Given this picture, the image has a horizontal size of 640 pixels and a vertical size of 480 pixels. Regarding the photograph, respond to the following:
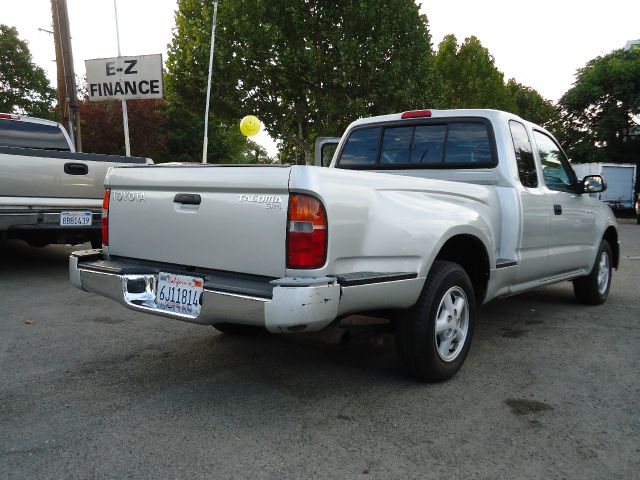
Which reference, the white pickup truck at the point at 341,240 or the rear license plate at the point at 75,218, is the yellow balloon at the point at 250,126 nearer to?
the rear license plate at the point at 75,218

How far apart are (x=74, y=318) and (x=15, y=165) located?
223cm

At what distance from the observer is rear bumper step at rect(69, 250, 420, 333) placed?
8.20ft

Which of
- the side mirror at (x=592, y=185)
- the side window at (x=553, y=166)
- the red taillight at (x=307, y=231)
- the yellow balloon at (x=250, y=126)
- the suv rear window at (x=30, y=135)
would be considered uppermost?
the yellow balloon at (x=250, y=126)

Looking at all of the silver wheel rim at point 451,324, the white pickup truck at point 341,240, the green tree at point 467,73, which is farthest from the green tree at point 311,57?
the silver wheel rim at point 451,324

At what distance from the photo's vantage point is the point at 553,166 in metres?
4.84

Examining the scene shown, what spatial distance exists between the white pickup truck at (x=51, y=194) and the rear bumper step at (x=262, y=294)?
3458 millimetres

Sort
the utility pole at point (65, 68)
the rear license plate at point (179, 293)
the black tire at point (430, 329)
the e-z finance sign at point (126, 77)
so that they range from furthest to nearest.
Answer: the utility pole at point (65, 68) → the e-z finance sign at point (126, 77) → the black tire at point (430, 329) → the rear license plate at point (179, 293)

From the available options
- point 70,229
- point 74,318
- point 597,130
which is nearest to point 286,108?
point 597,130

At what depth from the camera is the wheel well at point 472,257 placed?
11.6 feet

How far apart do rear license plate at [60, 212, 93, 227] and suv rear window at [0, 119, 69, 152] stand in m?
1.81

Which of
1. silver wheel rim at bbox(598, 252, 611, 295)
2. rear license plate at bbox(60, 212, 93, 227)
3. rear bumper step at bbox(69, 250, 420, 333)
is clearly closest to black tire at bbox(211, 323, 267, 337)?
rear bumper step at bbox(69, 250, 420, 333)

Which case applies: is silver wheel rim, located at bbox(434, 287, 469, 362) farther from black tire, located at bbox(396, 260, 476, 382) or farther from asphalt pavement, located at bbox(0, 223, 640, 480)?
asphalt pavement, located at bbox(0, 223, 640, 480)

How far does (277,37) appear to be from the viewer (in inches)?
842

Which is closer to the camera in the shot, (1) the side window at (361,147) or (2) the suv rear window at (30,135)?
(1) the side window at (361,147)
